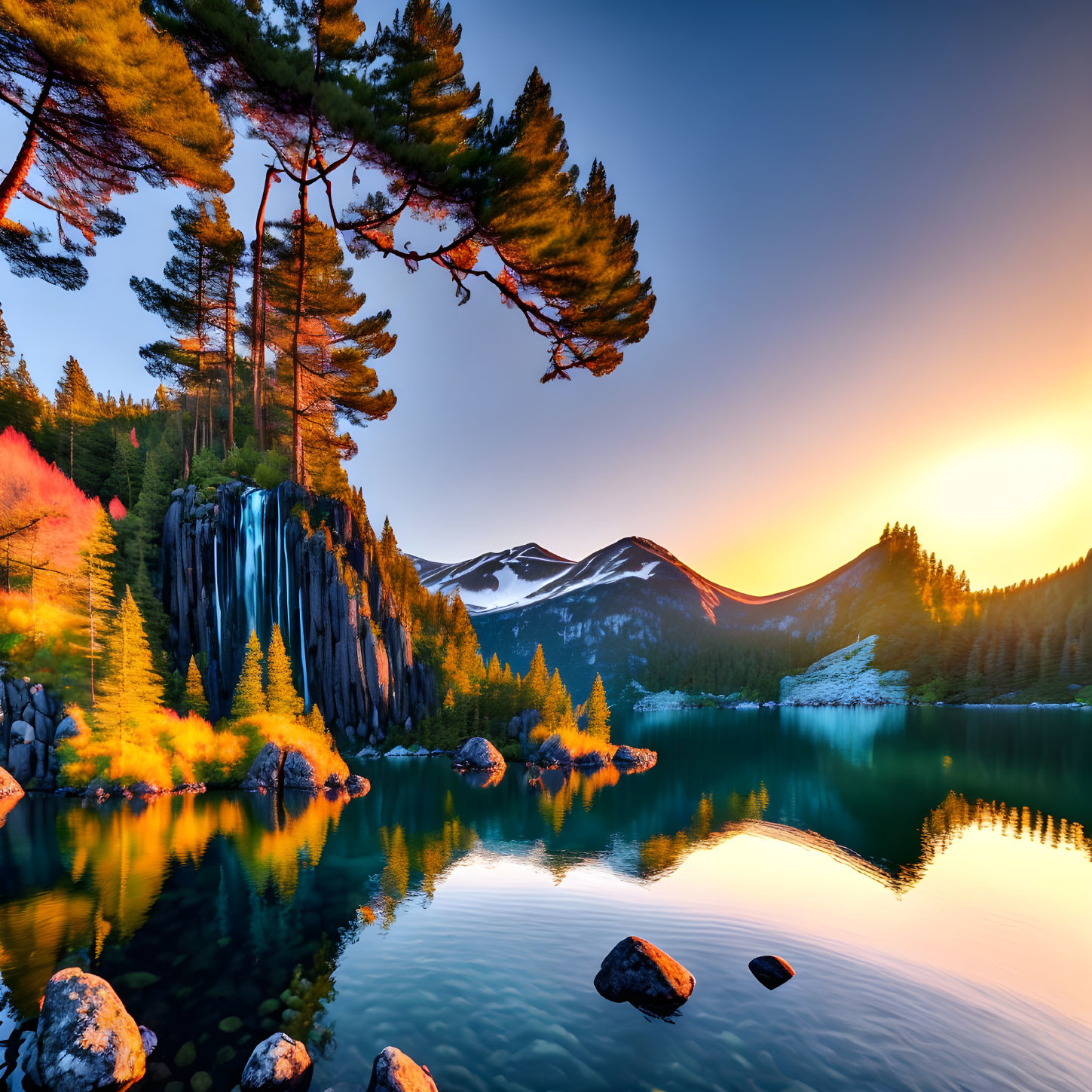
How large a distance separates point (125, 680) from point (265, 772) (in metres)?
12.4

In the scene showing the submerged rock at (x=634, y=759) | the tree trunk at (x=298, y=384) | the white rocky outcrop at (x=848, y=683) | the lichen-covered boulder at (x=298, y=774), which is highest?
the tree trunk at (x=298, y=384)

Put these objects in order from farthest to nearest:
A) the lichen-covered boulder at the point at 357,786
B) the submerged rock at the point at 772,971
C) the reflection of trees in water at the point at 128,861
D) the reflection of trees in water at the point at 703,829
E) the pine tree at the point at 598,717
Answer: the pine tree at the point at 598,717
the lichen-covered boulder at the point at 357,786
the reflection of trees in water at the point at 703,829
the reflection of trees in water at the point at 128,861
the submerged rock at the point at 772,971

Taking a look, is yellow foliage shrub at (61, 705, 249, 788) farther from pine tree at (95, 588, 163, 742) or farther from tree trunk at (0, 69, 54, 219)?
tree trunk at (0, 69, 54, 219)

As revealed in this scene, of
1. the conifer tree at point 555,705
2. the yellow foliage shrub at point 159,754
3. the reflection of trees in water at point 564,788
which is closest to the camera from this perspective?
the yellow foliage shrub at point 159,754

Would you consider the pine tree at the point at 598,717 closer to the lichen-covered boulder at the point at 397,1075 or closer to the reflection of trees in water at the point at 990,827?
the reflection of trees in water at the point at 990,827

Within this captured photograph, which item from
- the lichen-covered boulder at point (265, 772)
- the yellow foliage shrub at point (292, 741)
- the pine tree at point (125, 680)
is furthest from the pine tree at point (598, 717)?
the pine tree at point (125, 680)

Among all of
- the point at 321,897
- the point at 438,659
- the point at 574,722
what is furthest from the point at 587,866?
the point at 438,659

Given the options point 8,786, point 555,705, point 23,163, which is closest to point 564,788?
point 555,705

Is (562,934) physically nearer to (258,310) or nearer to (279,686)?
(279,686)

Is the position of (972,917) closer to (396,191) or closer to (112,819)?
(396,191)

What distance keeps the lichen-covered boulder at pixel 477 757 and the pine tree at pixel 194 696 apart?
26.0 metres

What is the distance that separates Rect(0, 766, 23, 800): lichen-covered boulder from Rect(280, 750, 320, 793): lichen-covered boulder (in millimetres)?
15904

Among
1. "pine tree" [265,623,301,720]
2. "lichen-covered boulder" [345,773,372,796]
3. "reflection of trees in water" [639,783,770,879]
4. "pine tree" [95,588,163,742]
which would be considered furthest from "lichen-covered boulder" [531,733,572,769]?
"pine tree" [95,588,163,742]

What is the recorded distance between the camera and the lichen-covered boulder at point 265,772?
41.4 m
